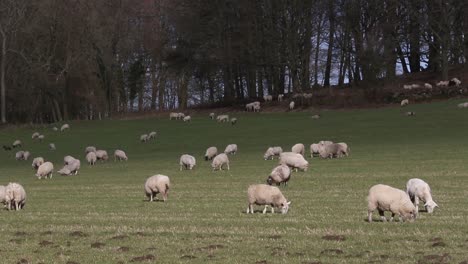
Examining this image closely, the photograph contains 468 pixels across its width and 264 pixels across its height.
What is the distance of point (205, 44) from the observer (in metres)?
88.5

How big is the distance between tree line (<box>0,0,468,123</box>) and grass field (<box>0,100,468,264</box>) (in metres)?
27.1

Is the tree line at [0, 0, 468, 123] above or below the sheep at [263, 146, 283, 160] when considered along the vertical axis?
above

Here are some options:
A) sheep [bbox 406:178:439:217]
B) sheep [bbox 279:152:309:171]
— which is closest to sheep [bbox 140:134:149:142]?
sheep [bbox 279:152:309:171]

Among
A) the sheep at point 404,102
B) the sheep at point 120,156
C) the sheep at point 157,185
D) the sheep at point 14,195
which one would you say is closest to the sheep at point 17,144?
the sheep at point 120,156

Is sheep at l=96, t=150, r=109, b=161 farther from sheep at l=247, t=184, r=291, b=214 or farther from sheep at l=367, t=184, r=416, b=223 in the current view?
sheep at l=367, t=184, r=416, b=223

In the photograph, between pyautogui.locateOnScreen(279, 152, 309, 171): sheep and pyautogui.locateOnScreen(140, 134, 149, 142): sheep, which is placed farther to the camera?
pyautogui.locateOnScreen(140, 134, 149, 142): sheep

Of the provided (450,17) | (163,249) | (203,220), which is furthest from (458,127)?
(163,249)

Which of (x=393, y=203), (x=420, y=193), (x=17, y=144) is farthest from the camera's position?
(x=17, y=144)

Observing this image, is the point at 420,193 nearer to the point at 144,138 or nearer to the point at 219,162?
the point at 219,162

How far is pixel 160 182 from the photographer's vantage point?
80.0ft

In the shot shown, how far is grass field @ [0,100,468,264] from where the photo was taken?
44.8 feet

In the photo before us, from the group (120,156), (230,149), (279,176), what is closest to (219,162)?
(230,149)

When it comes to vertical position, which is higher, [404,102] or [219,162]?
[404,102]

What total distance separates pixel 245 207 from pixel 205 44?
68.3m
